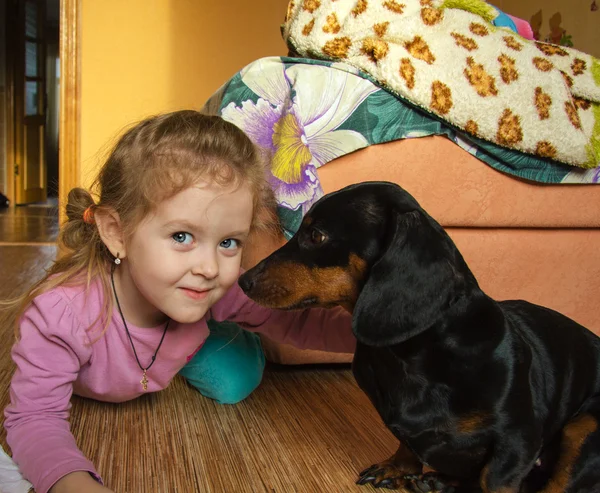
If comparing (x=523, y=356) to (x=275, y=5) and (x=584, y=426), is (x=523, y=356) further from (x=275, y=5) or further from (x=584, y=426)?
(x=275, y=5)

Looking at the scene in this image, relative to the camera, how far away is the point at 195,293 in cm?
102

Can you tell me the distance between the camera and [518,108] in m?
1.51

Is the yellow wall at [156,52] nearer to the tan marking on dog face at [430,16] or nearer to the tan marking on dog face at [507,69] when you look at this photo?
the tan marking on dog face at [430,16]

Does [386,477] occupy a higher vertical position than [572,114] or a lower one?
lower

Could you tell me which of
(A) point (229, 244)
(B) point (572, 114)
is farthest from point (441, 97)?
(A) point (229, 244)

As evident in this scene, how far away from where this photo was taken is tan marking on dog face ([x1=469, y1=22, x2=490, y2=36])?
1569 mm

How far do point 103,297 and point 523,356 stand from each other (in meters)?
0.74

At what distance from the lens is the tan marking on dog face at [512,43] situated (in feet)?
5.20

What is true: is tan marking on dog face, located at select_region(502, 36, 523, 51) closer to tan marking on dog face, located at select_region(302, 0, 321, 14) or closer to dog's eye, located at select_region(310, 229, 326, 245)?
tan marking on dog face, located at select_region(302, 0, 321, 14)

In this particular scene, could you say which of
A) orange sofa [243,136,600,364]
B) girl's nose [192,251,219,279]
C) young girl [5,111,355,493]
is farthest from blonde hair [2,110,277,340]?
orange sofa [243,136,600,364]

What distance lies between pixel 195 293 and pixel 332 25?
2.66 feet

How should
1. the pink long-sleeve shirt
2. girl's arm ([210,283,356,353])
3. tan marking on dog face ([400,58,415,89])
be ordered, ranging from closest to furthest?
1. the pink long-sleeve shirt
2. girl's arm ([210,283,356,353])
3. tan marking on dog face ([400,58,415,89])

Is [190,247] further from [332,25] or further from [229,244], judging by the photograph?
[332,25]

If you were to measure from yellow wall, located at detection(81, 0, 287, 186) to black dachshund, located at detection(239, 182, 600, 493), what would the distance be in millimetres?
2421
